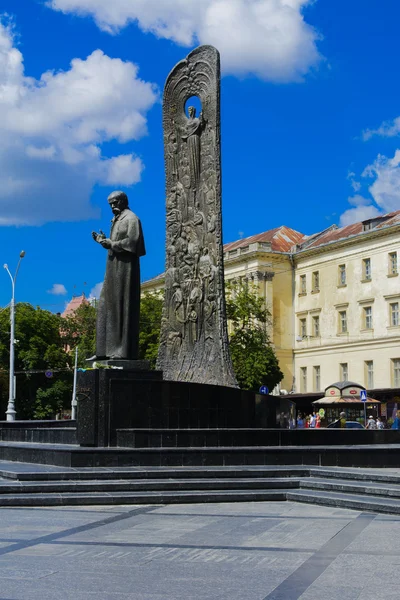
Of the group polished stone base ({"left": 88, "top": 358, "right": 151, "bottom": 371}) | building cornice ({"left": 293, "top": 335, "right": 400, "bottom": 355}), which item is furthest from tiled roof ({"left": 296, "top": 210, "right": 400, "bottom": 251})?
polished stone base ({"left": 88, "top": 358, "right": 151, "bottom": 371})

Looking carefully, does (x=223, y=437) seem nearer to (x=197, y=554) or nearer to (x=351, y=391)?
(x=197, y=554)

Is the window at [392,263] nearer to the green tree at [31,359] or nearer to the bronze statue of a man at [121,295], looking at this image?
the green tree at [31,359]

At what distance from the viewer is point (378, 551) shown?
8180 millimetres

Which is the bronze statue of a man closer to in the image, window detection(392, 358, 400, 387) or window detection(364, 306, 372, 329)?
window detection(392, 358, 400, 387)

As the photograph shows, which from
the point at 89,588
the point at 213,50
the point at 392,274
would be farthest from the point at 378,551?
the point at 392,274

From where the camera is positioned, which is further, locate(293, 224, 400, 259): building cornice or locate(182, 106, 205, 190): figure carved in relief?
locate(293, 224, 400, 259): building cornice

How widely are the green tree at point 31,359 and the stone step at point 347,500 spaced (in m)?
52.9

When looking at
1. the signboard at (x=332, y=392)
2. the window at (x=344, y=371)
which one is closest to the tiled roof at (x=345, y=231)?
the window at (x=344, y=371)

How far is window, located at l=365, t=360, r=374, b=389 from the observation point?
214ft

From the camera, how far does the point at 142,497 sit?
12.0 m

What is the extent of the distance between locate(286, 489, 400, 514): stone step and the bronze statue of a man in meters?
4.81

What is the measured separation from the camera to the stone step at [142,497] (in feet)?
38.0

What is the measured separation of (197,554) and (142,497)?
4071 millimetres

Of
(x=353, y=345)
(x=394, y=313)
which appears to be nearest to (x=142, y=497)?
(x=394, y=313)
